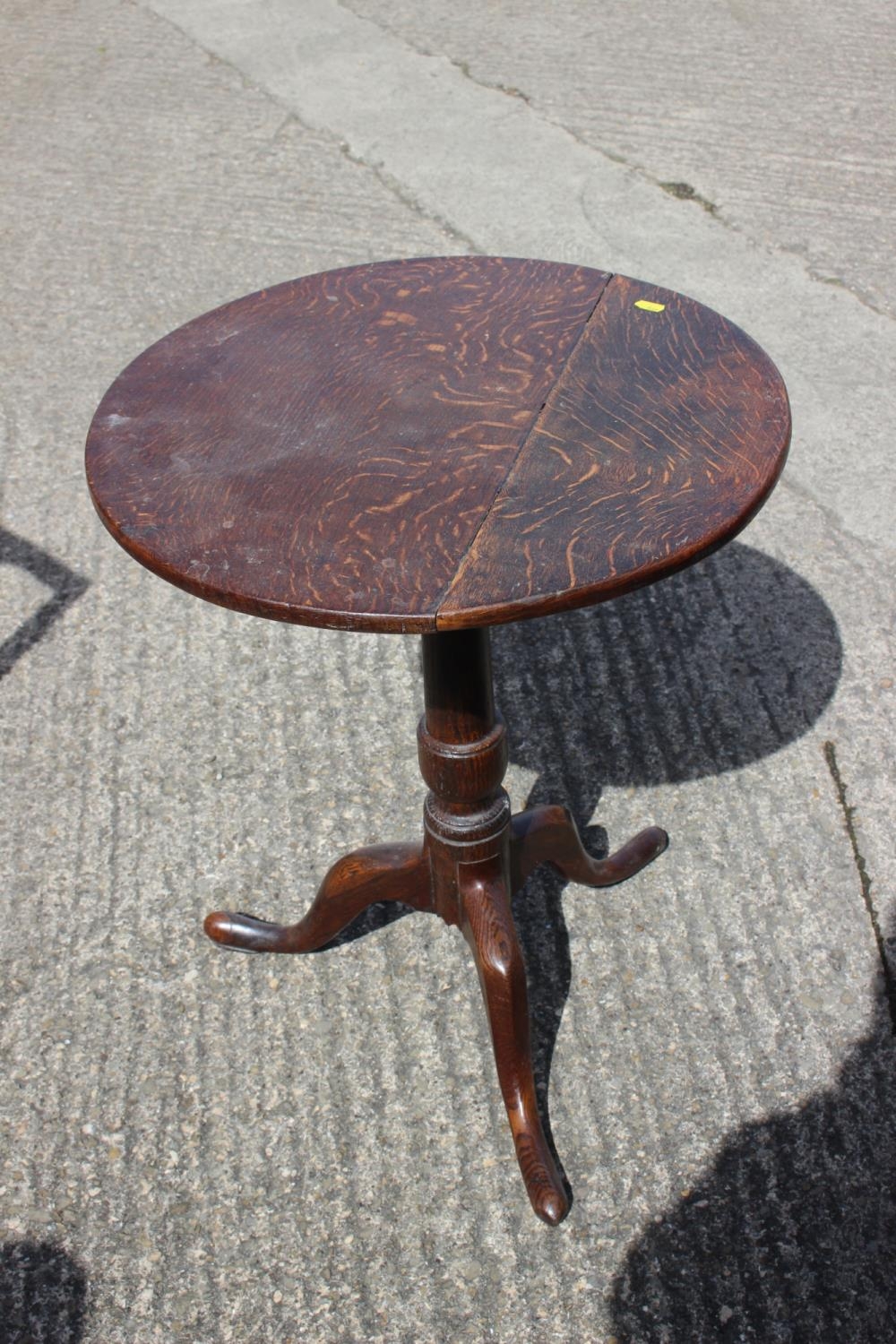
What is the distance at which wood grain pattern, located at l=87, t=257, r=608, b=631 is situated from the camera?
1.36 meters

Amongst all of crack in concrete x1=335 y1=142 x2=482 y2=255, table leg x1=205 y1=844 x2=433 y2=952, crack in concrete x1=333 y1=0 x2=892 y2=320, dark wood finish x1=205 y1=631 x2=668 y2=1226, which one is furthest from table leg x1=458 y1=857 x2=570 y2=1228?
crack in concrete x1=335 y1=142 x2=482 y2=255

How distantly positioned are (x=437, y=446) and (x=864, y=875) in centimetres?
131

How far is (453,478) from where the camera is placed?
1.50m

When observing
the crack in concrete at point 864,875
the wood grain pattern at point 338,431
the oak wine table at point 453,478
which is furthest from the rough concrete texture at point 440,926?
the wood grain pattern at point 338,431

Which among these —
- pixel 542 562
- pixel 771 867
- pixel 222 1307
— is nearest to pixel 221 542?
pixel 542 562

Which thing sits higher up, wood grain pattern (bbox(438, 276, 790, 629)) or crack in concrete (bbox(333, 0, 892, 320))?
wood grain pattern (bbox(438, 276, 790, 629))

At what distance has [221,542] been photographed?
1.41 meters

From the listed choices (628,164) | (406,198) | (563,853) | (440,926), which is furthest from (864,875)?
(628,164)

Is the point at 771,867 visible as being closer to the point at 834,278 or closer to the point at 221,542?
the point at 221,542

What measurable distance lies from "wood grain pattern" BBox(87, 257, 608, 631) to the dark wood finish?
11.6 inches

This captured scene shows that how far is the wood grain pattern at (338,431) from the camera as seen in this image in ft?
4.48

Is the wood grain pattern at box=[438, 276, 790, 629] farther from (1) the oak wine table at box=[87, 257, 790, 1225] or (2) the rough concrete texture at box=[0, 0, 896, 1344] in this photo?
Answer: (2) the rough concrete texture at box=[0, 0, 896, 1344]

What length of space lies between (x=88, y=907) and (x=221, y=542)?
3.76ft

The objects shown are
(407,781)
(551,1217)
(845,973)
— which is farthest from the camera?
(407,781)
